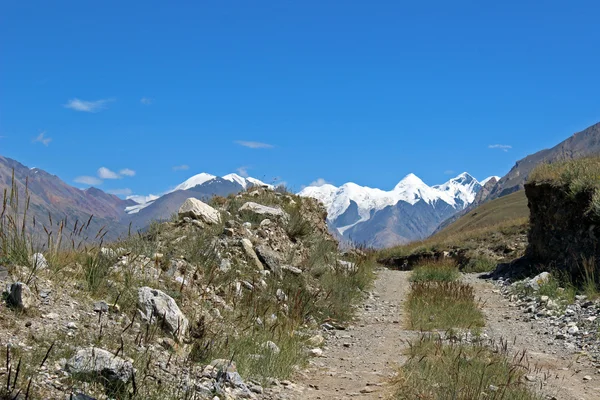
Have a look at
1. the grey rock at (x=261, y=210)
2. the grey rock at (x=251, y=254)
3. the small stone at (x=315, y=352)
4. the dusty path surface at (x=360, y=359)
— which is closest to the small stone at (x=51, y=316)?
the dusty path surface at (x=360, y=359)

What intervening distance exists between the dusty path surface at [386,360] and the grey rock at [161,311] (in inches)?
66.6

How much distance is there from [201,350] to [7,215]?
3129mm

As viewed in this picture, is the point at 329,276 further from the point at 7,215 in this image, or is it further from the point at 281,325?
the point at 7,215

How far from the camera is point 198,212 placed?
48.5 feet

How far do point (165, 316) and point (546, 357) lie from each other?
642 cm

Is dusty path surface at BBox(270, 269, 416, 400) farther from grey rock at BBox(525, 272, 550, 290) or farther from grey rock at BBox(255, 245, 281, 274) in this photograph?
grey rock at BBox(525, 272, 550, 290)

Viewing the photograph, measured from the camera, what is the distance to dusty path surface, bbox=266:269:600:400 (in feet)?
22.4

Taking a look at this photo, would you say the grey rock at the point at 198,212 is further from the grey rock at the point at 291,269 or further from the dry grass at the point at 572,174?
the dry grass at the point at 572,174

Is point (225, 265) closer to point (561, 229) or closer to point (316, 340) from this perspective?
point (316, 340)

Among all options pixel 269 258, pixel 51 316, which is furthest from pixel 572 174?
pixel 51 316

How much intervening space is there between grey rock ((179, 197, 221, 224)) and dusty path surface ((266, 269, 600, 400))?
15.8 ft

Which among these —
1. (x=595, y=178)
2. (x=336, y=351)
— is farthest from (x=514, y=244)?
(x=336, y=351)

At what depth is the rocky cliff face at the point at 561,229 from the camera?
53.3 ft

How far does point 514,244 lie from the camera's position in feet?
95.0
